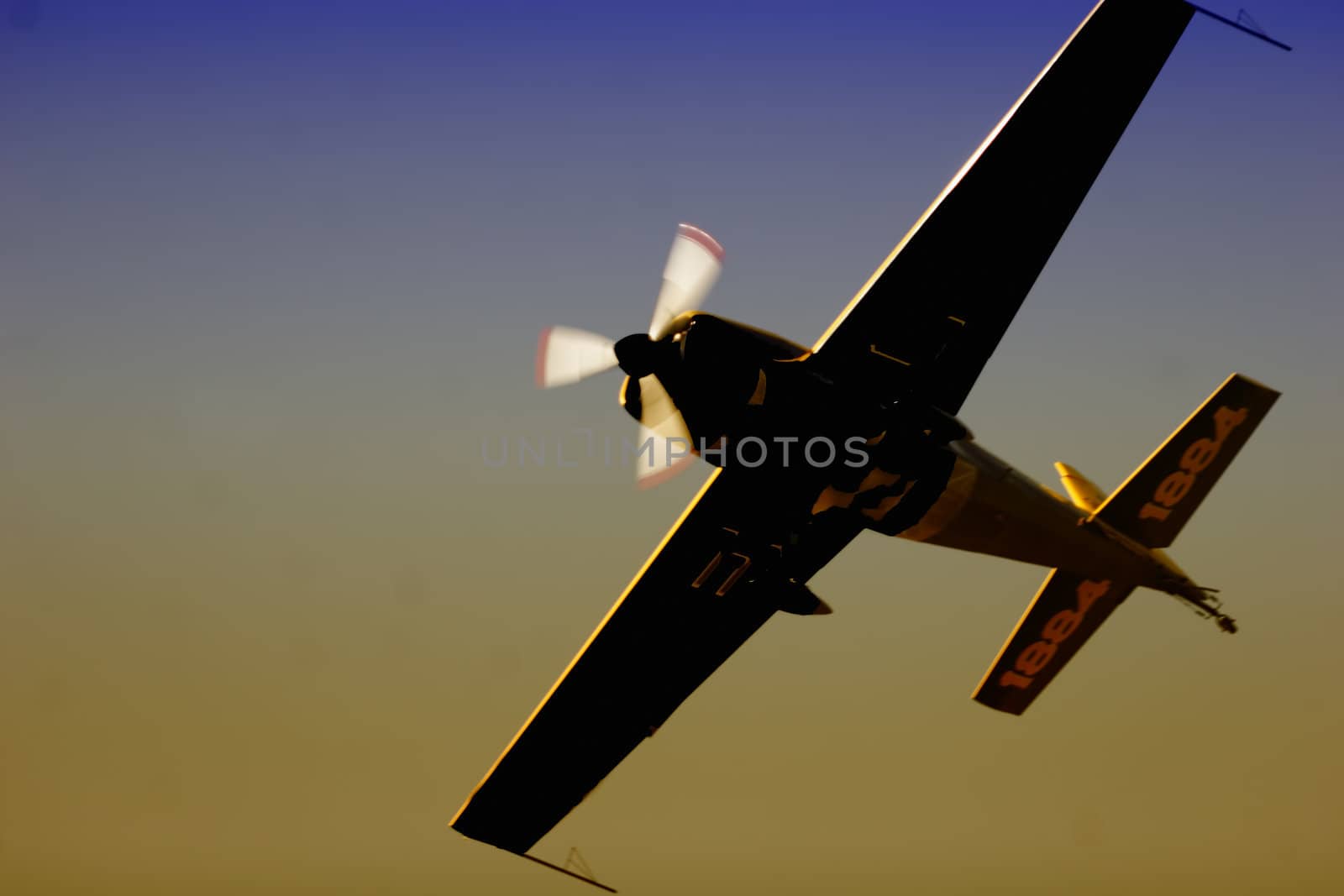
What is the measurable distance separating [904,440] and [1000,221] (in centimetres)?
310

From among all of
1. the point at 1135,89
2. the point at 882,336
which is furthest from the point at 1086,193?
the point at 882,336

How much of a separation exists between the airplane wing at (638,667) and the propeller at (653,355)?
243 cm

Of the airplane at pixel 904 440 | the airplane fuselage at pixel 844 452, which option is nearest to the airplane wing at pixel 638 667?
the airplane at pixel 904 440

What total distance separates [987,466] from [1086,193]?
4386 mm

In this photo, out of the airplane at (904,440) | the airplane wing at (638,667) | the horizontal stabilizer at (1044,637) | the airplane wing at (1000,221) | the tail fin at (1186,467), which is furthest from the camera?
the horizontal stabilizer at (1044,637)

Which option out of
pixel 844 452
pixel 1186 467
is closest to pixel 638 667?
pixel 844 452

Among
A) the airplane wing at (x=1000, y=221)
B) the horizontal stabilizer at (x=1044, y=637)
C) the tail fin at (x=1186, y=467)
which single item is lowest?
the horizontal stabilizer at (x=1044, y=637)

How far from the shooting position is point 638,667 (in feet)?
68.9

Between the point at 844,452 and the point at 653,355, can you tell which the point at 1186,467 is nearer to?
the point at 844,452

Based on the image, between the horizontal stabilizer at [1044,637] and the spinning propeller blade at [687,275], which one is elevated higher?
the spinning propeller blade at [687,275]

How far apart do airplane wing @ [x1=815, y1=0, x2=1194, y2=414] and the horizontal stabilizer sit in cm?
538

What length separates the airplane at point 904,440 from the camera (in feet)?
51.6

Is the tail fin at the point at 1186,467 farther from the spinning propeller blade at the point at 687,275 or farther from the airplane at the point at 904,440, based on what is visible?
the spinning propeller blade at the point at 687,275

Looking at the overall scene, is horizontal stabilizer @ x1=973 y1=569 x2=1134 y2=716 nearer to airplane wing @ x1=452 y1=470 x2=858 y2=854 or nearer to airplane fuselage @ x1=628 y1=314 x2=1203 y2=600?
airplane fuselage @ x1=628 y1=314 x2=1203 y2=600
